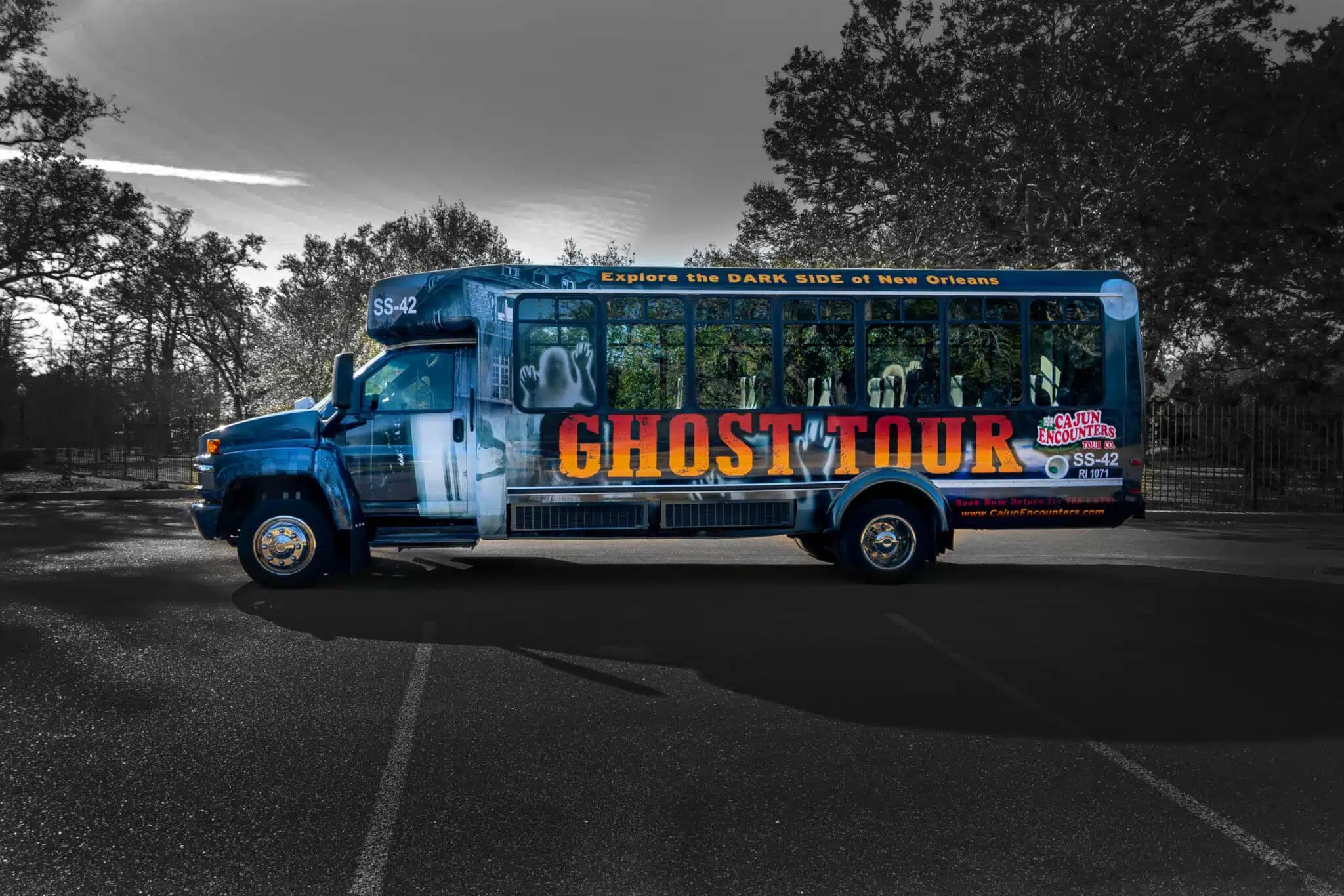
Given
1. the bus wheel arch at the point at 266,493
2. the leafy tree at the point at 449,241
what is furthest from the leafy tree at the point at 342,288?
the bus wheel arch at the point at 266,493

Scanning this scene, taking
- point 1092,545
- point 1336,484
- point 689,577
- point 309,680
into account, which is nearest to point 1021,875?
point 309,680

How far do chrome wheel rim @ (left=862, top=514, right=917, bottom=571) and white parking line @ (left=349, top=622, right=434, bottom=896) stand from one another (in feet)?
16.6

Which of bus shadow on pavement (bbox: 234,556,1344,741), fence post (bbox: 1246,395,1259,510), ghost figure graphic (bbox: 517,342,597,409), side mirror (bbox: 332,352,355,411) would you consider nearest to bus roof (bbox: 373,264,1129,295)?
ghost figure graphic (bbox: 517,342,597,409)

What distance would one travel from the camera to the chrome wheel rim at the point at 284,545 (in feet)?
31.1

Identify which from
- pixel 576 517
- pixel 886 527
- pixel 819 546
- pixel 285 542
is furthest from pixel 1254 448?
pixel 285 542

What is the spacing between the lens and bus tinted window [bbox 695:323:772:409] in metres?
10.0

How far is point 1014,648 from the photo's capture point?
706 cm

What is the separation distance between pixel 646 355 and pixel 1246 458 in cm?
1734

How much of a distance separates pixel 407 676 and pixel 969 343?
6642mm

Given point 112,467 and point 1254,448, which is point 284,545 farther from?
point 112,467

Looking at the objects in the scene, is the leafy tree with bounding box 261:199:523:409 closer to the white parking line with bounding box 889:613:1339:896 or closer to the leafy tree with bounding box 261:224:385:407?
the leafy tree with bounding box 261:224:385:407

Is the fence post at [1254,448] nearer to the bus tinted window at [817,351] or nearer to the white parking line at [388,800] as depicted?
the bus tinted window at [817,351]

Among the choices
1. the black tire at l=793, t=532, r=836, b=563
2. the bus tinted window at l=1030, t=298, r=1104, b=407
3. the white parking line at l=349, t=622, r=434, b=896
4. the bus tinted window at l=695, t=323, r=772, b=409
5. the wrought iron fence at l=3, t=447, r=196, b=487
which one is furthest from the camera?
the wrought iron fence at l=3, t=447, r=196, b=487

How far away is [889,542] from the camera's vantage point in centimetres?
1002
